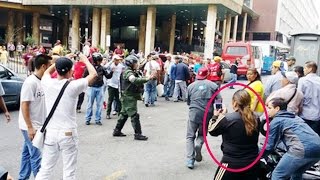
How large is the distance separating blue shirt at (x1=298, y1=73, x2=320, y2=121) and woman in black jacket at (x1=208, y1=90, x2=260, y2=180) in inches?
126

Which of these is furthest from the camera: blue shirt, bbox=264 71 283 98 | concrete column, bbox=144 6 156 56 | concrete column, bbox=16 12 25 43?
concrete column, bbox=16 12 25 43

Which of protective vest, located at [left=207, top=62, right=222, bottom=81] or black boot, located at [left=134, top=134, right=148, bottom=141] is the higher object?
protective vest, located at [left=207, top=62, right=222, bottom=81]

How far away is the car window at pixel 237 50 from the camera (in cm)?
2507

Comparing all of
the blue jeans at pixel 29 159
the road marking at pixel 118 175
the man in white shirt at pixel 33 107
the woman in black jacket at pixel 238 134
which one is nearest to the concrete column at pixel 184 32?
the road marking at pixel 118 175

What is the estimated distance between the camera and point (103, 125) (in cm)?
981

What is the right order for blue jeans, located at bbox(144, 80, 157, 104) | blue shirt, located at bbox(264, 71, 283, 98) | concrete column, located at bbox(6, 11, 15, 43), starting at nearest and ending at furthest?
blue shirt, located at bbox(264, 71, 283, 98) → blue jeans, located at bbox(144, 80, 157, 104) → concrete column, located at bbox(6, 11, 15, 43)

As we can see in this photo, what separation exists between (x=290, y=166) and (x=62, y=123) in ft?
8.44

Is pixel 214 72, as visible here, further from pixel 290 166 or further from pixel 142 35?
pixel 142 35

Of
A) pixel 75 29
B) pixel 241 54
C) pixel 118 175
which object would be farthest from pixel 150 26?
pixel 118 175

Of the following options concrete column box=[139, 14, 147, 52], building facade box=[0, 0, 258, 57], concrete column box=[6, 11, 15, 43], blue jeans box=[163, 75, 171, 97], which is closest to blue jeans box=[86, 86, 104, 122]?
blue jeans box=[163, 75, 171, 97]

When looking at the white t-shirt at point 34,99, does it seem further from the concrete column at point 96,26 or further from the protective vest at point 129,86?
the concrete column at point 96,26

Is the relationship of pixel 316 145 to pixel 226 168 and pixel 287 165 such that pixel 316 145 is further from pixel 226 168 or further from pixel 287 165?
pixel 226 168

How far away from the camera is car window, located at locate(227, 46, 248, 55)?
25.1 metres

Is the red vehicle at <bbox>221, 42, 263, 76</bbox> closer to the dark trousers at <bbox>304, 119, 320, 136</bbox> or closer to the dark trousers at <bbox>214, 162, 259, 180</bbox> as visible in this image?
the dark trousers at <bbox>304, 119, 320, 136</bbox>
